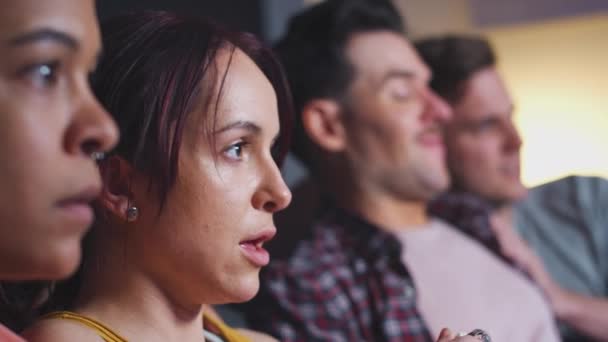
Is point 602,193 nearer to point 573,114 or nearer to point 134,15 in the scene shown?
point 573,114

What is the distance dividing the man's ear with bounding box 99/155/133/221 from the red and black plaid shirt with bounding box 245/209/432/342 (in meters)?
0.41

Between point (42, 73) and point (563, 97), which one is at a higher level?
point (42, 73)

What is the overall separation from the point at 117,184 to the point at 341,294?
467 mm

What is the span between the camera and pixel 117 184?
549 millimetres

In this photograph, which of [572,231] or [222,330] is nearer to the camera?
[222,330]

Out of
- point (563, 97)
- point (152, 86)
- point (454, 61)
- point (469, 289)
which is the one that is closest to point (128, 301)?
point (152, 86)

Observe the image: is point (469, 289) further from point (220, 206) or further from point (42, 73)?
point (42, 73)

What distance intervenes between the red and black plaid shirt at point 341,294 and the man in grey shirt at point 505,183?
1.24 feet

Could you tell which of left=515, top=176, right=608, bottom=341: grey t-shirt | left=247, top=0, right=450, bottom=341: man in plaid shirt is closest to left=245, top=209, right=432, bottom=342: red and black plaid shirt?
left=247, top=0, right=450, bottom=341: man in plaid shirt

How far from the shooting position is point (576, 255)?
4.48 feet

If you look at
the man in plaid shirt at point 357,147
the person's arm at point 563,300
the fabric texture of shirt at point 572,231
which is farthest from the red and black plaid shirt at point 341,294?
the fabric texture of shirt at point 572,231

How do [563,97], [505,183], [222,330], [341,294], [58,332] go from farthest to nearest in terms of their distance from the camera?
[563,97], [505,183], [341,294], [222,330], [58,332]

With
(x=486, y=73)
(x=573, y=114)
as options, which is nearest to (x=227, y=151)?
(x=486, y=73)

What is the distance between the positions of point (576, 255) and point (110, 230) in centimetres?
97
